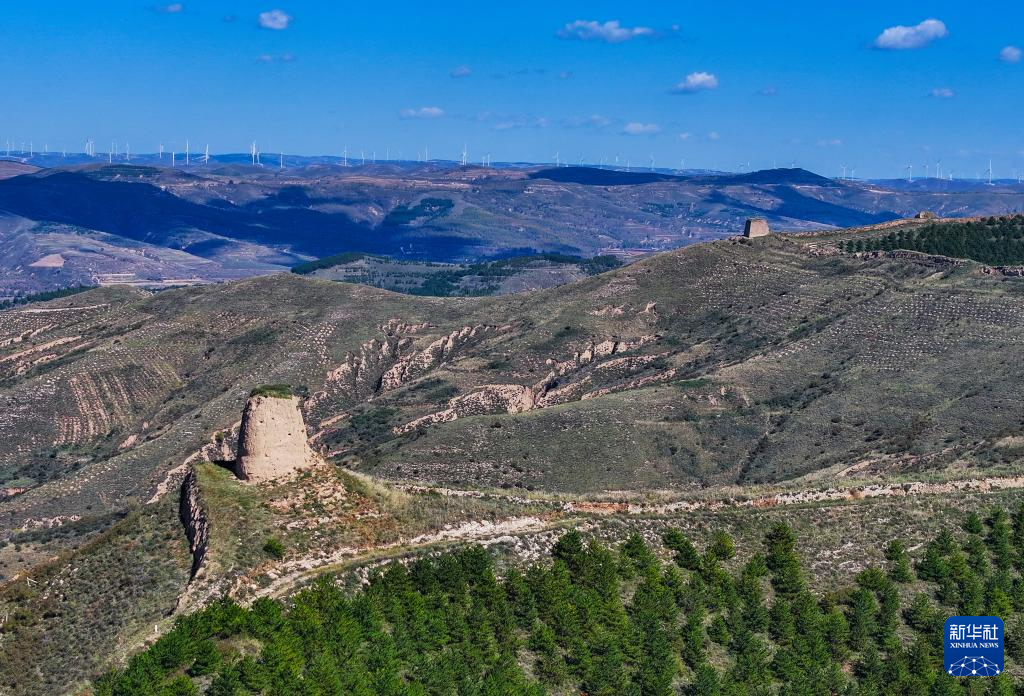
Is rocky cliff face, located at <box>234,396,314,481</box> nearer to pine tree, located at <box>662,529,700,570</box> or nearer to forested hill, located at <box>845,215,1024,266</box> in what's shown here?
pine tree, located at <box>662,529,700,570</box>

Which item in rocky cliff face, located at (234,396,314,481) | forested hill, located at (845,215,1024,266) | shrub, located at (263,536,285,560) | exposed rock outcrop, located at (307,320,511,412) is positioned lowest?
exposed rock outcrop, located at (307,320,511,412)

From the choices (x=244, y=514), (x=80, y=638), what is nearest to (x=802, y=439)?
(x=244, y=514)

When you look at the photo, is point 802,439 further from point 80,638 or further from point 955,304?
point 80,638

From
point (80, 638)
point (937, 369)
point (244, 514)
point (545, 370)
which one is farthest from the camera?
point (545, 370)

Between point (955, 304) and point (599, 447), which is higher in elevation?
point (955, 304)

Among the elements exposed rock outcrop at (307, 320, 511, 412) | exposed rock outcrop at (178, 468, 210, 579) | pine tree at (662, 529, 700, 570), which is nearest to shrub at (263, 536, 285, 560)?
exposed rock outcrop at (178, 468, 210, 579)

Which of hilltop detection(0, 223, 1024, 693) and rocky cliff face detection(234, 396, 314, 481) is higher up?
rocky cliff face detection(234, 396, 314, 481)
